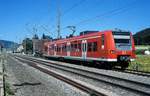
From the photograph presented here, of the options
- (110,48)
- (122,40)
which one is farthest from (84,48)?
(110,48)

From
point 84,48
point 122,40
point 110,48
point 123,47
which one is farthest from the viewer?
point 84,48

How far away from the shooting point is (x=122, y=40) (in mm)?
27688

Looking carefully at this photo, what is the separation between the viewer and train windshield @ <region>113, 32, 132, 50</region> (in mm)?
27344

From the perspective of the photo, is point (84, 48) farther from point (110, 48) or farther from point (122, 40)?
point (110, 48)

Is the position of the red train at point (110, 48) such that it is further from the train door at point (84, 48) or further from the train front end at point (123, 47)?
the train door at point (84, 48)

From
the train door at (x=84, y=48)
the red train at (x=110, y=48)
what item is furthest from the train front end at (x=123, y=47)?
the train door at (x=84, y=48)

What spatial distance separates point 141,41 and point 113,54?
106 m

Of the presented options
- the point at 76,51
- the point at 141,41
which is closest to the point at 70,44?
the point at 76,51

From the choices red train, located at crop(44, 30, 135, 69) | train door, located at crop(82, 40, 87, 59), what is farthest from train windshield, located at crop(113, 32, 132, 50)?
train door, located at crop(82, 40, 87, 59)

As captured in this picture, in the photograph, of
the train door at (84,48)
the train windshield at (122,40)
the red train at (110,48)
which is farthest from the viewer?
the train door at (84,48)

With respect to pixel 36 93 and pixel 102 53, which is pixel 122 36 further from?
pixel 36 93

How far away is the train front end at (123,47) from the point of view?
27000 mm

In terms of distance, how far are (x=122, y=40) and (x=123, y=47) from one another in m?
0.60

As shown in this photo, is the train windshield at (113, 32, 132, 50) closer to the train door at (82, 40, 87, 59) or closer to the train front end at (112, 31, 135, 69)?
the train front end at (112, 31, 135, 69)
